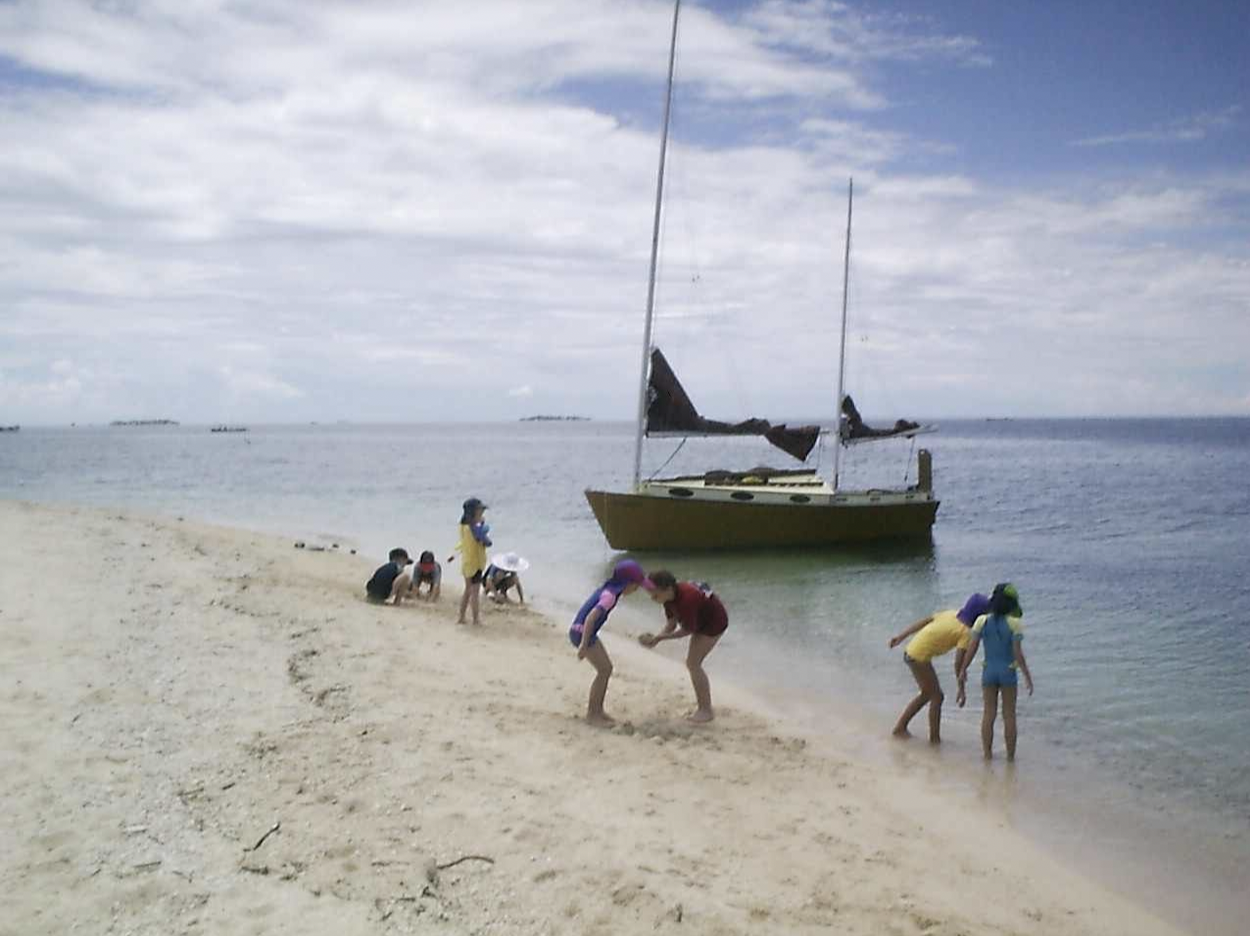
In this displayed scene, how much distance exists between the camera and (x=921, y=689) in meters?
9.48

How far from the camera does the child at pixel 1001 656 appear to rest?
857 centimetres

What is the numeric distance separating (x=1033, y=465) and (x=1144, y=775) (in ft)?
245

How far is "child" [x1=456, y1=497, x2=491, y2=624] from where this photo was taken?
1183 cm

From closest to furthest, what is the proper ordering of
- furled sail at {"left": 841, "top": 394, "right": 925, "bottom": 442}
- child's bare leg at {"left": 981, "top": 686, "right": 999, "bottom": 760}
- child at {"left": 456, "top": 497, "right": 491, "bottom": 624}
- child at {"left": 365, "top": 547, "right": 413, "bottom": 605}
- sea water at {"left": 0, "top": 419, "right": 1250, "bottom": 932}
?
sea water at {"left": 0, "top": 419, "right": 1250, "bottom": 932} < child's bare leg at {"left": 981, "top": 686, "right": 999, "bottom": 760} < child at {"left": 456, "top": 497, "right": 491, "bottom": 624} < child at {"left": 365, "top": 547, "right": 413, "bottom": 605} < furled sail at {"left": 841, "top": 394, "right": 925, "bottom": 442}

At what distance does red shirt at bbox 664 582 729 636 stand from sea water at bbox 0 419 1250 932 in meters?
2.38

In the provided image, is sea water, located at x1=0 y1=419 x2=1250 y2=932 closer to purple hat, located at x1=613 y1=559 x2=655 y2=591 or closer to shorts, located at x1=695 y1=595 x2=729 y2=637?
shorts, located at x1=695 y1=595 x2=729 y2=637

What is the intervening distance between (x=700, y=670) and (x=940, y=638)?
239 centimetres

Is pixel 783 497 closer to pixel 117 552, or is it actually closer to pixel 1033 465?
pixel 117 552

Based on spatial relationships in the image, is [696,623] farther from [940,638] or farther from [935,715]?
[935,715]

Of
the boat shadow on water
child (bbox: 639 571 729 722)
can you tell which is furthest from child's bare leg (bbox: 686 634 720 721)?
the boat shadow on water

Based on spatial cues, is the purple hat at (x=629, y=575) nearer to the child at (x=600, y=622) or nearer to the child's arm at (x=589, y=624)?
the child at (x=600, y=622)

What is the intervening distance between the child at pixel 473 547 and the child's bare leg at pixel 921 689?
539 centimetres

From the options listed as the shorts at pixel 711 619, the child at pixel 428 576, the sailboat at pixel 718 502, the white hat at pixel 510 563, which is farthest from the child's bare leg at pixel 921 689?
the sailboat at pixel 718 502

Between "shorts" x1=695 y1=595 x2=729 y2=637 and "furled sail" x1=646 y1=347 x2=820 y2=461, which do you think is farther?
"furled sail" x1=646 y1=347 x2=820 y2=461
